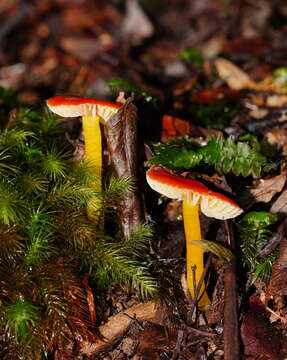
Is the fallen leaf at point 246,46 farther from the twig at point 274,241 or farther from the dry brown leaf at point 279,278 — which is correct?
the dry brown leaf at point 279,278

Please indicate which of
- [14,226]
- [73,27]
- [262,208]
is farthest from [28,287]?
[73,27]

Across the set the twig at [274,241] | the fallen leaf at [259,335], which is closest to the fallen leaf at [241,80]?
the twig at [274,241]

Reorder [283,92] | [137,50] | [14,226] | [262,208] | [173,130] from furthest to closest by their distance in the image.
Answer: [137,50] < [283,92] < [173,130] < [262,208] < [14,226]

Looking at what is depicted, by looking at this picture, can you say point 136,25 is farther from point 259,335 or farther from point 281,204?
point 259,335

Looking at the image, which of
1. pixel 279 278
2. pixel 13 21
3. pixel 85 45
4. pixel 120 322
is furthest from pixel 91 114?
pixel 13 21

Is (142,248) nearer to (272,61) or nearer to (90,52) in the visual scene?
(272,61)

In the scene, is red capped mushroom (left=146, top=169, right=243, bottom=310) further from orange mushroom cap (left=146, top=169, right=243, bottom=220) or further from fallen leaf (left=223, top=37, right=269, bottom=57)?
fallen leaf (left=223, top=37, right=269, bottom=57)
